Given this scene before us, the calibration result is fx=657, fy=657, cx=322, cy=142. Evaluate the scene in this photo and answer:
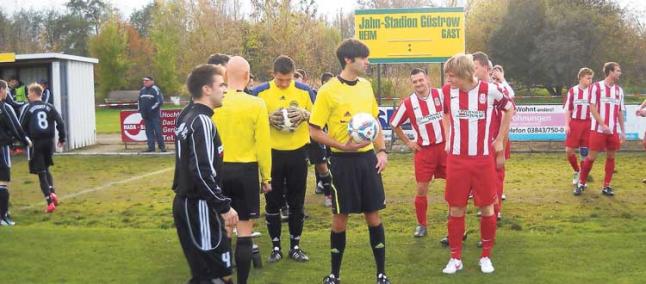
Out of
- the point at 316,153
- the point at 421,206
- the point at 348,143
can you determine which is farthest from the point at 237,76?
the point at 316,153

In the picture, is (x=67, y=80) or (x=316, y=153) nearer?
(x=316, y=153)

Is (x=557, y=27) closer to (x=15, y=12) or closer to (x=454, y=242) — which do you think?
Answer: (x=454, y=242)

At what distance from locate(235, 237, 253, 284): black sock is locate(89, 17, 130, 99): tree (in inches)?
1893

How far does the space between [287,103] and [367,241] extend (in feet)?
6.05

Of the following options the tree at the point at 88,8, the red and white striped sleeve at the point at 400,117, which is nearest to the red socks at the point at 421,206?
the red and white striped sleeve at the point at 400,117

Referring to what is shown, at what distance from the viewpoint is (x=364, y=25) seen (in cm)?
1716

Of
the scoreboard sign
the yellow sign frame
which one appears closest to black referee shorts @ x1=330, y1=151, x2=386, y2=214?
the scoreboard sign

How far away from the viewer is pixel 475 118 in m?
5.80

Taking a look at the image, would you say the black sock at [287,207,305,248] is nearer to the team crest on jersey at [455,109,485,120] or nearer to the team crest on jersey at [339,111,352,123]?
the team crest on jersey at [339,111,352,123]

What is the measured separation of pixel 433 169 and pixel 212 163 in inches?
151

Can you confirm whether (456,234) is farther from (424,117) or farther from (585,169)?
(585,169)

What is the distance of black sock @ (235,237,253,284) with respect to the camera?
5.44 m

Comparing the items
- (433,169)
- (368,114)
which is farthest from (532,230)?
(368,114)

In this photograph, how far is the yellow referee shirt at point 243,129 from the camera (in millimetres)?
5340
